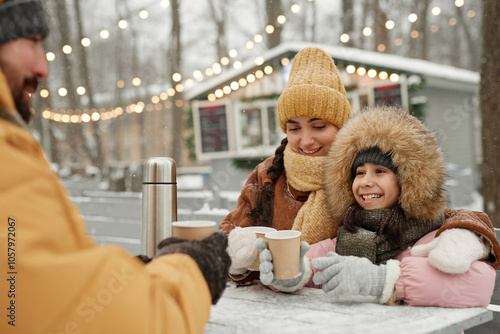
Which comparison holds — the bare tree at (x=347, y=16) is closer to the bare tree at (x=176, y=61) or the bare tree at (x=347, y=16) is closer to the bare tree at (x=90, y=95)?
the bare tree at (x=176, y=61)

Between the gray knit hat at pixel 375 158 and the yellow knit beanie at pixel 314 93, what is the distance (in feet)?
1.71

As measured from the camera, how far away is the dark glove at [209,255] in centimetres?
118

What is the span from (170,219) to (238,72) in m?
6.22

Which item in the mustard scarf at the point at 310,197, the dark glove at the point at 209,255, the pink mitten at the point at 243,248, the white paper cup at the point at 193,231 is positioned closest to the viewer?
the dark glove at the point at 209,255

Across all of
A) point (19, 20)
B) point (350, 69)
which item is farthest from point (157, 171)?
point (350, 69)

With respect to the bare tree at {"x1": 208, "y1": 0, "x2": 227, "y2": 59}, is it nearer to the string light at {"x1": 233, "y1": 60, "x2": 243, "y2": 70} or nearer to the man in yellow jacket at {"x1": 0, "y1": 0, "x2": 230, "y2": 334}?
the string light at {"x1": 233, "y1": 60, "x2": 243, "y2": 70}

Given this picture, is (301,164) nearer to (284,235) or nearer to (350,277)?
(284,235)

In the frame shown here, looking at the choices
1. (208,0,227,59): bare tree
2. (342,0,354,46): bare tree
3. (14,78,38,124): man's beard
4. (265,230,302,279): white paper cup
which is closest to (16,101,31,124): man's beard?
(14,78,38,124): man's beard

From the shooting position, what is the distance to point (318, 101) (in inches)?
99.3

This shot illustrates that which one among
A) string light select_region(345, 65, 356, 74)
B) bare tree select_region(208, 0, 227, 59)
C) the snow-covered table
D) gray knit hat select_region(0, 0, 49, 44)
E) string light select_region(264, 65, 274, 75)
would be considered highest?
bare tree select_region(208, 0, 227, 59)

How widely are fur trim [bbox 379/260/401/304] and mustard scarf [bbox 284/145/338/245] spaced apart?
598 mm

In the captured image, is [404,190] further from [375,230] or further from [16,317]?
[16,317]

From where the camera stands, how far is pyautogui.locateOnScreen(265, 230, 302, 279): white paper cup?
1683mm

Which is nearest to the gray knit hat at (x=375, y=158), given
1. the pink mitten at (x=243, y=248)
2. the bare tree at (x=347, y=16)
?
the pink mitten at (x=243, y=248)
